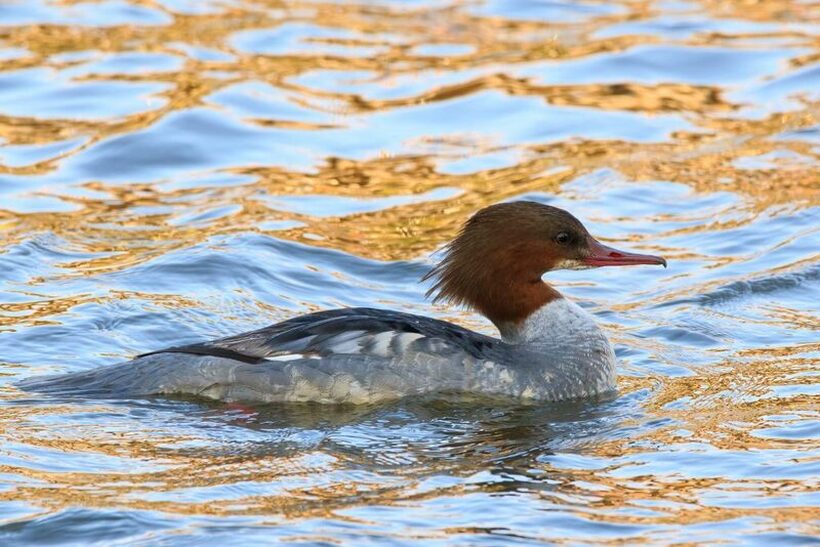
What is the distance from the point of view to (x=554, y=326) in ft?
28.9

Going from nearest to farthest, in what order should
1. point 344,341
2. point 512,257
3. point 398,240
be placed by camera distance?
point 344,341 → point 512,257 → point 398,240

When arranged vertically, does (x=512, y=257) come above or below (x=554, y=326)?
above

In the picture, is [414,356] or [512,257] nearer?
[414,356]

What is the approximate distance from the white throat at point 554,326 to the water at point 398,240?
394 millimetres

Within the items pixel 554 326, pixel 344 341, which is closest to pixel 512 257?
pixel 554 326

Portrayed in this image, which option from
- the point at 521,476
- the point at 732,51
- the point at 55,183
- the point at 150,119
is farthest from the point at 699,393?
the point at 732,51

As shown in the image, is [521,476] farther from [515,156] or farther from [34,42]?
[34,42]

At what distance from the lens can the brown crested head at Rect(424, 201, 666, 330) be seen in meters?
8.70

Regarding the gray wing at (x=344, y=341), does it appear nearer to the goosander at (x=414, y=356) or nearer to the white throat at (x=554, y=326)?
the goosander at (x=414, y=356)

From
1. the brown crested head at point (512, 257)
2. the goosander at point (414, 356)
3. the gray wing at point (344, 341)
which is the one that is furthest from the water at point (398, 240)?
the brown crested head at point (512, 257)

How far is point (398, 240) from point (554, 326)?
9.69 feet

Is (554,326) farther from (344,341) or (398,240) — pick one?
(398,240)

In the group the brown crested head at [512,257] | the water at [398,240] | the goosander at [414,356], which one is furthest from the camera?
the brown crested head at [512,257]

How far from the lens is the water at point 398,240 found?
22.3 ft
